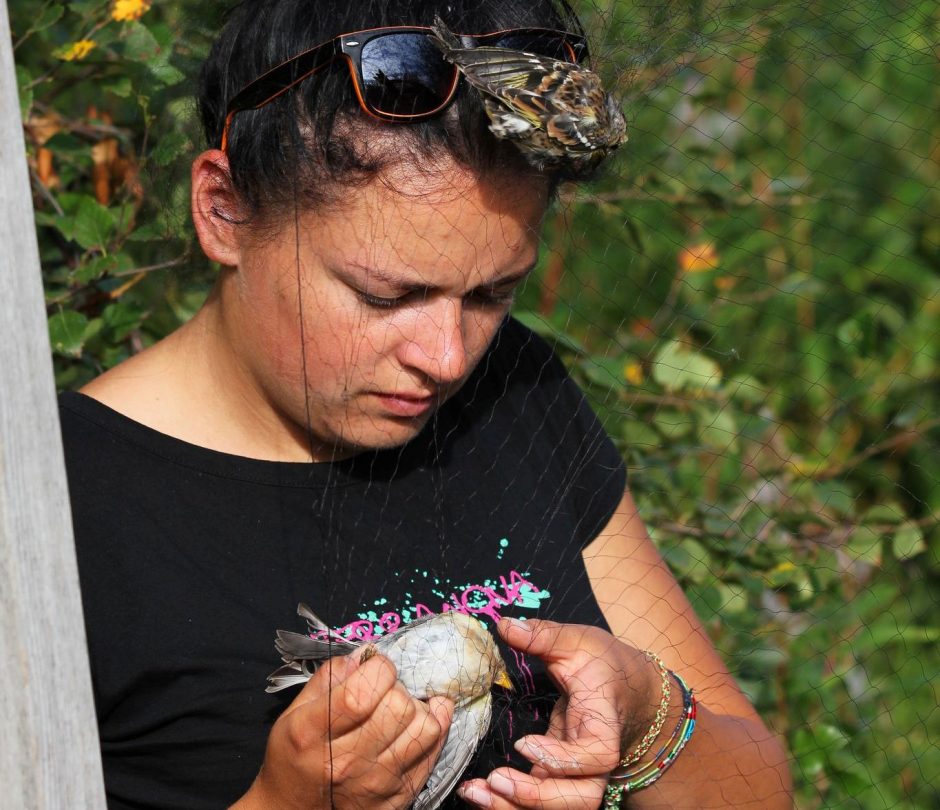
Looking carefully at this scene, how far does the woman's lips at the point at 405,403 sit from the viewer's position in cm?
116

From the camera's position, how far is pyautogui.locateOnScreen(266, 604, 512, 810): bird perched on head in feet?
3.52

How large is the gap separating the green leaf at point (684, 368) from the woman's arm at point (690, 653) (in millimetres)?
390

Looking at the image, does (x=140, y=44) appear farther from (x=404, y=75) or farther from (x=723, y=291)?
(x=723, y=291)

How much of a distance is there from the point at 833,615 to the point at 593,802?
3.10 feet

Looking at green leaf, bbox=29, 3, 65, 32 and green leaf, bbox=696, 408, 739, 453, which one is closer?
green leaf, bbox=29, 3, 65, 32

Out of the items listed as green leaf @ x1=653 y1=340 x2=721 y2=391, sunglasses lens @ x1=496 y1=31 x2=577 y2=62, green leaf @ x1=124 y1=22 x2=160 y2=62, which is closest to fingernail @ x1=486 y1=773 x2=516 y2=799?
sunglasses lens @ x1=496 y1=31 x2=577 y2=62

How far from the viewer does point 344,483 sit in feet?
4.29

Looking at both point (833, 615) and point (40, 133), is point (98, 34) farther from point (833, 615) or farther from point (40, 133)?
point (833, 615)

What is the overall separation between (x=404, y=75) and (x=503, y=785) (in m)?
0.63

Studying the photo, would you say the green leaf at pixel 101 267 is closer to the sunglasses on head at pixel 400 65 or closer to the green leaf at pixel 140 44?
the green leaf at pixel 140 44

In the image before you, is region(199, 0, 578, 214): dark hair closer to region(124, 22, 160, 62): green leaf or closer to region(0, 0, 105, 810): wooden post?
region(0, 0, 105, 810): wooden post

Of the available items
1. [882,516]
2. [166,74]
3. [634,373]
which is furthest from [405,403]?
[882,516]

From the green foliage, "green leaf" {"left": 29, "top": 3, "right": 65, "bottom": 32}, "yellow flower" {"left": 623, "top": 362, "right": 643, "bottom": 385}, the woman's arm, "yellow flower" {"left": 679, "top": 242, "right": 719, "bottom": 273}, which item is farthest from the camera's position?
→ "yellow flower" {"left": 623, "top": 362, "right": 643, "bottom": 385}

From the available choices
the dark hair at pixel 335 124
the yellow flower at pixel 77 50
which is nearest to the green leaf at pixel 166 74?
the yellow flower at pixel 77 50
